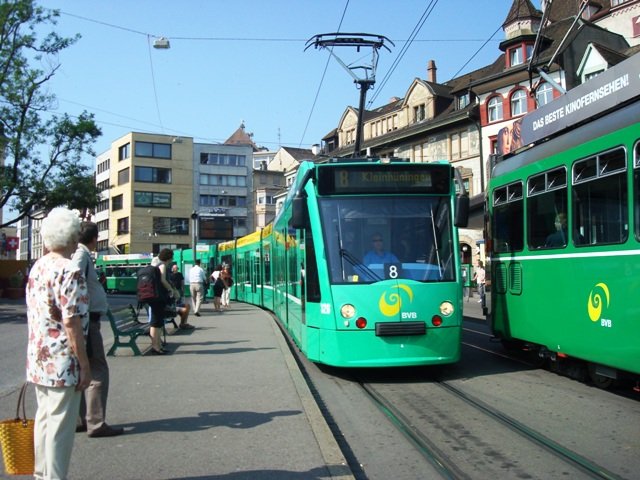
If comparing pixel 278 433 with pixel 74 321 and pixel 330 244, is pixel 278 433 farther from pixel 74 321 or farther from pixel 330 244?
pixel 330 244

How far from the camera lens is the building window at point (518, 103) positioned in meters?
40.2

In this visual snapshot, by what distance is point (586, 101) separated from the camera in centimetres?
797

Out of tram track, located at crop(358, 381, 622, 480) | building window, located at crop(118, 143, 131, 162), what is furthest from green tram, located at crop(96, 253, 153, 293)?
tram track, located at crop(358, 381, 622, 480)

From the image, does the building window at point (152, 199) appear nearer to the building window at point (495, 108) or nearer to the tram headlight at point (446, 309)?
the building window at point (495, 108)

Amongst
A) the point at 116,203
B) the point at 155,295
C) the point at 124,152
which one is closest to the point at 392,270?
the point at 155,295

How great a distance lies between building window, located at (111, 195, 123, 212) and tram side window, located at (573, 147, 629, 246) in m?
77.3

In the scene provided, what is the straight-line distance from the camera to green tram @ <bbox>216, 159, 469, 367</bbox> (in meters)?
8.74

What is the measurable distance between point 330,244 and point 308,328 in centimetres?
133

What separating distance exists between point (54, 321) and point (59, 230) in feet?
1.86

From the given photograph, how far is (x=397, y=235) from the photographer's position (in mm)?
9148

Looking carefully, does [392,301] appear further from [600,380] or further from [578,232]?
[600,380]

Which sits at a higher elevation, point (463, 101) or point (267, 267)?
point (463, 101)

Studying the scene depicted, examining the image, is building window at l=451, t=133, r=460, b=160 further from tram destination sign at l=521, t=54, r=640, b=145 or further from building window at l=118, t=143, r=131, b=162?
building window at l=118, t=143, r=131, b=162

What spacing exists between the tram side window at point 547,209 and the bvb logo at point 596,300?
0.90 meters
